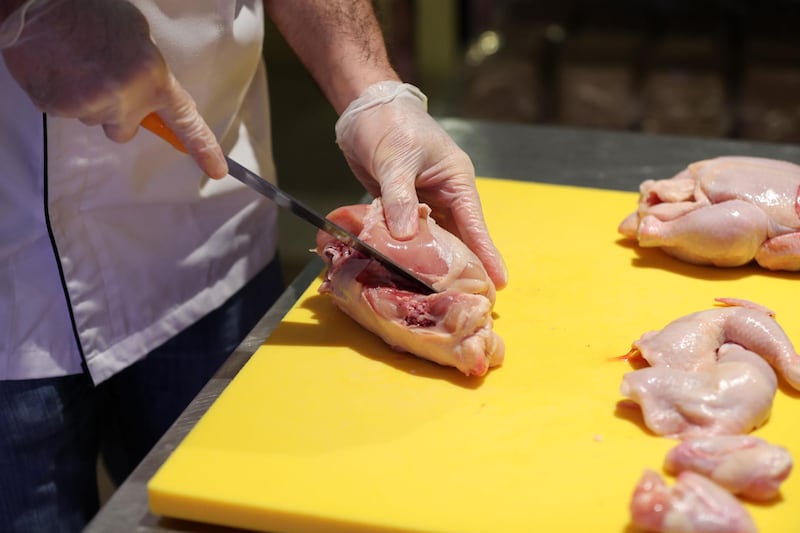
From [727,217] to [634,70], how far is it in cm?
211

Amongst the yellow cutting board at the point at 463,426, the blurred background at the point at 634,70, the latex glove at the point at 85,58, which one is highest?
the latex glove at the point at 85,58

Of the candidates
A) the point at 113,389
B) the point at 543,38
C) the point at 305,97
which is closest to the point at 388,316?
the point at 113,389

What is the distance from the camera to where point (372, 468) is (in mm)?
1237

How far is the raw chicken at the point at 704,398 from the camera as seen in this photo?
127 centimetres

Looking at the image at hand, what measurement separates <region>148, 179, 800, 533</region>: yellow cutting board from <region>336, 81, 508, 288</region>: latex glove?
0.43ft

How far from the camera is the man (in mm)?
1575

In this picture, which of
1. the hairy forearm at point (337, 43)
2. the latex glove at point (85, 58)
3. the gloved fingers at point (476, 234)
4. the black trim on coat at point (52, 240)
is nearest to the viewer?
the latex glove at point (85, 58)

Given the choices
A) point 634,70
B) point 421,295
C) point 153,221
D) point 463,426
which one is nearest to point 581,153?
point 421,295

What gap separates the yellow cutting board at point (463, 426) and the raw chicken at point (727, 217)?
43mm

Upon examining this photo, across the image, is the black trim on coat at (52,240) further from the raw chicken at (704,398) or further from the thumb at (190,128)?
the raw chicken at (704,398)

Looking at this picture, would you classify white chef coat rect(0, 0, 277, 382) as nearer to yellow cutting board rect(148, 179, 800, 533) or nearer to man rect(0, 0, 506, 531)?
man rect(0, 0, 506, 531)

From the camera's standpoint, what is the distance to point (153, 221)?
1.74m

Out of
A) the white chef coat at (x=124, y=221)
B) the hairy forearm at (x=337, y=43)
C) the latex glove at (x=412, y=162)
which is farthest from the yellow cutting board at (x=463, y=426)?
the hairy forearm at (x=337, y=43)

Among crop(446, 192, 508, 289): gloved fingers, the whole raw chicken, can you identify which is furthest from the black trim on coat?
the whole raw chicken
